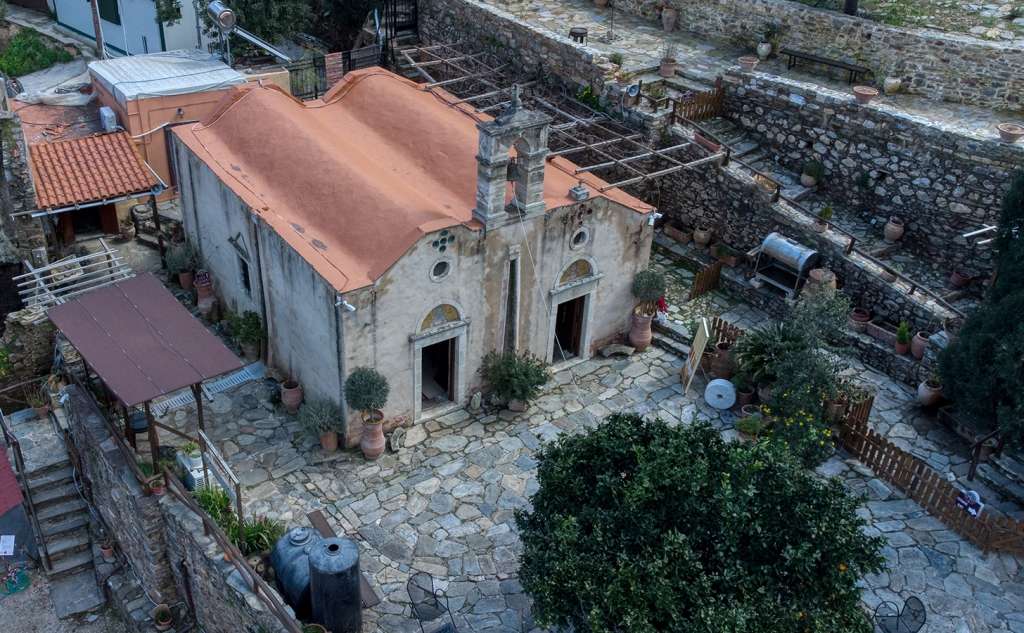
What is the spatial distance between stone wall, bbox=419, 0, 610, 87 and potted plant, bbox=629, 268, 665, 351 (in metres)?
7.07

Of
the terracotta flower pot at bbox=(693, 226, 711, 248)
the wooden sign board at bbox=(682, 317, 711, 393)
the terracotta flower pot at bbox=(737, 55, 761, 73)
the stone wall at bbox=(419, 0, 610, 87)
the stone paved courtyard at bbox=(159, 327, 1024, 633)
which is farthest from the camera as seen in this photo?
the stone wall at bbox=(419, 0, 610, 87)

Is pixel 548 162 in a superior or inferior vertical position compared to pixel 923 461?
superior

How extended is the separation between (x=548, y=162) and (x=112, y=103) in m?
11.0

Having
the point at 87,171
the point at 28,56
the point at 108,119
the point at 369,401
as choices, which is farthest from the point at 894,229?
the point at 28,56

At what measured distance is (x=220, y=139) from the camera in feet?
61.9

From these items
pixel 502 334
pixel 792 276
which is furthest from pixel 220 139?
pixel 792 276

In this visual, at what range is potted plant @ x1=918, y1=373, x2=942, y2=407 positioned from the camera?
1705 cm

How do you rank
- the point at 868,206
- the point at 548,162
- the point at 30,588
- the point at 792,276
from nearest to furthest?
the point at 30,588
the point at 548,162
the point at 792,276
the point at 868,206

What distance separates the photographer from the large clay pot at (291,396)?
16797 mm

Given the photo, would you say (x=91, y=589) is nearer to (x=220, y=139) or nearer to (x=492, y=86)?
(x=220, y=139)

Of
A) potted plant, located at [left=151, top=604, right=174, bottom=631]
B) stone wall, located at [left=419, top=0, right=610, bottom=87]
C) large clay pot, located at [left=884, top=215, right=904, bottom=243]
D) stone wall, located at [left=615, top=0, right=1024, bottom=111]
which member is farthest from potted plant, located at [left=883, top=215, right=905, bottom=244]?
potted plant, located at [left=151, top=604, right=174, bottom=631]

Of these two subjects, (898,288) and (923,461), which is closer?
(923,461)

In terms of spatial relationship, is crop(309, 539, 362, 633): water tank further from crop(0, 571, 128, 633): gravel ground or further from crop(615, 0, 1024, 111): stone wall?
crop(615, 0, 1024, 111): stone wall

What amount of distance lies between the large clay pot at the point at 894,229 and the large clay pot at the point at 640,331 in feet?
19.9
